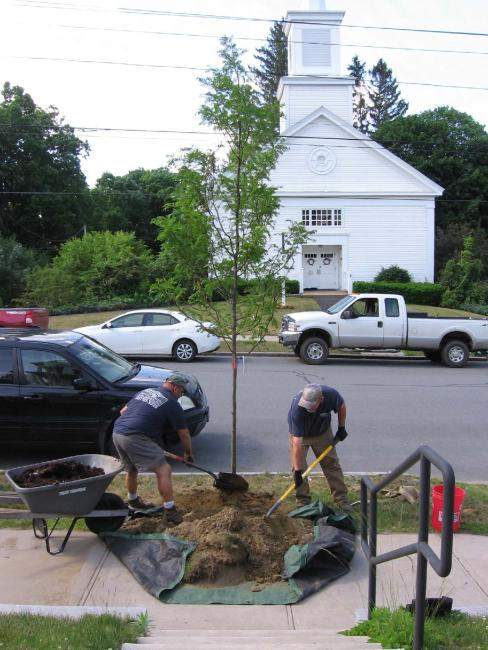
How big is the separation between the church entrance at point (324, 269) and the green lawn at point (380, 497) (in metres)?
30.0

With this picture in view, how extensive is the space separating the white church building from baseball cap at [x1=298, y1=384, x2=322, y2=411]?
29.7 m

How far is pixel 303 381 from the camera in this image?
47.8 ft

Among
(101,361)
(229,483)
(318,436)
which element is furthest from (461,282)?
(229,483)

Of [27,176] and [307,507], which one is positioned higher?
[27,176]

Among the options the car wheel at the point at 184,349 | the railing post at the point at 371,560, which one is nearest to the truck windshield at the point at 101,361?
the railing post at the point at 371,560

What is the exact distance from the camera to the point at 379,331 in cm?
1755

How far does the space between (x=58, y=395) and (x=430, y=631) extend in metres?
5.30

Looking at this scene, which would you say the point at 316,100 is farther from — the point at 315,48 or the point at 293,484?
the point at 293,484

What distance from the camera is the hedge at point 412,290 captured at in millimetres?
34125

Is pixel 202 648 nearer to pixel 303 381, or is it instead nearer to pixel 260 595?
pixel 260 595

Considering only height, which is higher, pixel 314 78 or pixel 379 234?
pixel 314 78

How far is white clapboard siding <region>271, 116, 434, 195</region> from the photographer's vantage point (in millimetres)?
35938

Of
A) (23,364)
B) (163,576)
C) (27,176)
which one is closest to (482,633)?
(163,576)

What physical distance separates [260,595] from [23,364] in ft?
14.8
